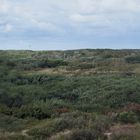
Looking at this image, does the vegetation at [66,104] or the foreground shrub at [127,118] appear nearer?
the vegetation at [66,104]

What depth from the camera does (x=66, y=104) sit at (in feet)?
101

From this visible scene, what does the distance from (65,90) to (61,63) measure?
28292 mm

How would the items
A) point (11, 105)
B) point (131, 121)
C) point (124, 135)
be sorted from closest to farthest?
1. point (124, 135)
2. point (131, 121)
3. point (11, 105)

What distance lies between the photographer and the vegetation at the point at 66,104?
638 inches

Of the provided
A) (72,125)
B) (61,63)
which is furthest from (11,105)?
(61,63)

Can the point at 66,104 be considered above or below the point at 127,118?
below

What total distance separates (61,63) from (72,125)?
50.9m

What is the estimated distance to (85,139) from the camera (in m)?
14.1

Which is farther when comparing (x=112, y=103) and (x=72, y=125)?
(x=112, y=103)

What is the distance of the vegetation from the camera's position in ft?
53.2

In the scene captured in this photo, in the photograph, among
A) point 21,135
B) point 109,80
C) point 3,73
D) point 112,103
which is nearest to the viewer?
point 21,135

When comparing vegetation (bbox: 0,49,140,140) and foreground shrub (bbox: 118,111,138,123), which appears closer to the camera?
vegetation (bbox: 0,49,140,140)

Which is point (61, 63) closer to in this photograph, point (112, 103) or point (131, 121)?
point (112, 103)

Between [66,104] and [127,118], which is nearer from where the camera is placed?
[127,118]
